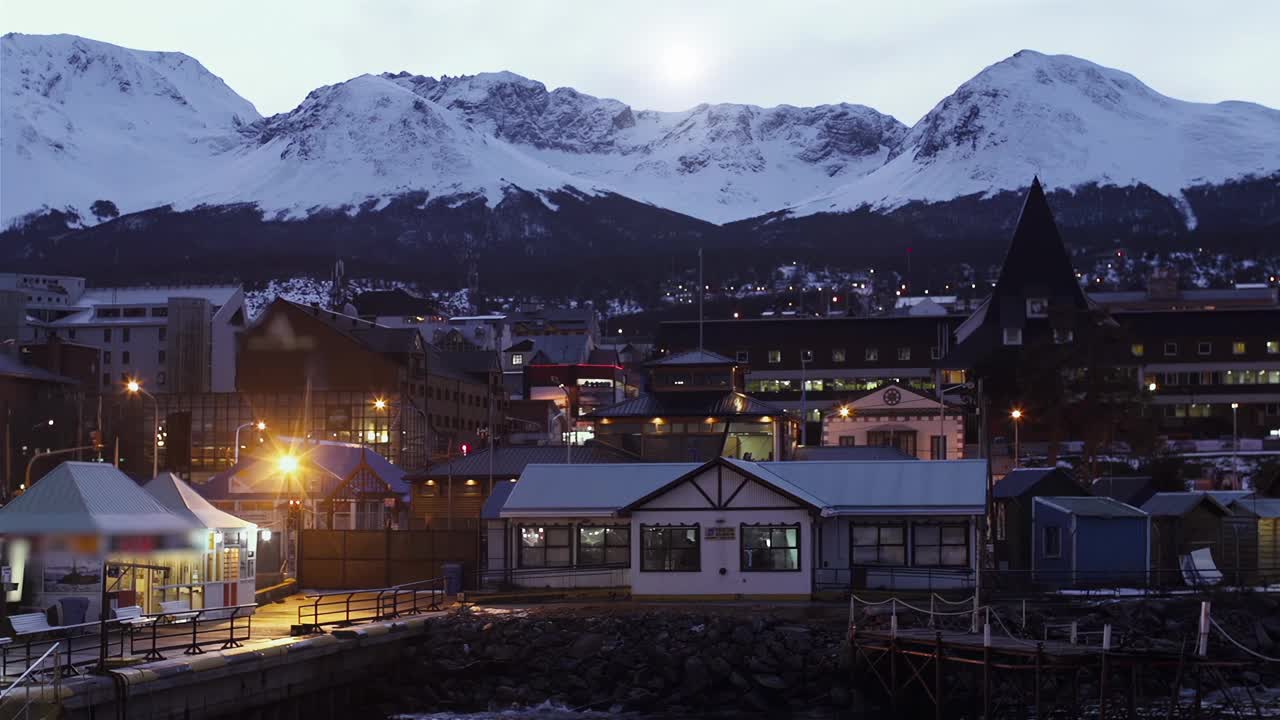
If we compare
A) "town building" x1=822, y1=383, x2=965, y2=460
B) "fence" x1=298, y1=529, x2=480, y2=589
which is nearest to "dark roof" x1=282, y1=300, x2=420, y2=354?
"town building" x1=822, y1=383, x2=965, y2=460

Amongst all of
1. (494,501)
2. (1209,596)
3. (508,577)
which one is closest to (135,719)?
(508,577)

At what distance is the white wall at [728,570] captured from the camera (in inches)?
2133

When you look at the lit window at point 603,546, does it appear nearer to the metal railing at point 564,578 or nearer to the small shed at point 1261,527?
the metal railing at point 564,578

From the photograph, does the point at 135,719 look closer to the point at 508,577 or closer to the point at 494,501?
A: the point at 508,577

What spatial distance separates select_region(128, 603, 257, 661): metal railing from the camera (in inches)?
1459

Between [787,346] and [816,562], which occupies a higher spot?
[787,346]

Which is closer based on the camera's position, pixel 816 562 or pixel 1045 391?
pixel 816 562

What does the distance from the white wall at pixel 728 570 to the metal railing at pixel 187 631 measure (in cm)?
1432

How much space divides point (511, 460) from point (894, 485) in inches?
878

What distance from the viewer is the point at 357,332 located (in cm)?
12950

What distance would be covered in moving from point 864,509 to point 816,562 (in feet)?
7.80

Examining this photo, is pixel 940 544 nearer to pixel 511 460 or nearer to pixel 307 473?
pixel 511 460

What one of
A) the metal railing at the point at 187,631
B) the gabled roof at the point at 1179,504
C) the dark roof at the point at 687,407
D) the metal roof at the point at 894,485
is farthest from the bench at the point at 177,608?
the dark roof at the point at 687,407

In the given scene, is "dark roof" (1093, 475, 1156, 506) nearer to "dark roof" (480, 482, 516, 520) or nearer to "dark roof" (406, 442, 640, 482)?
"dark roof" (406, 442, 640, 482)
